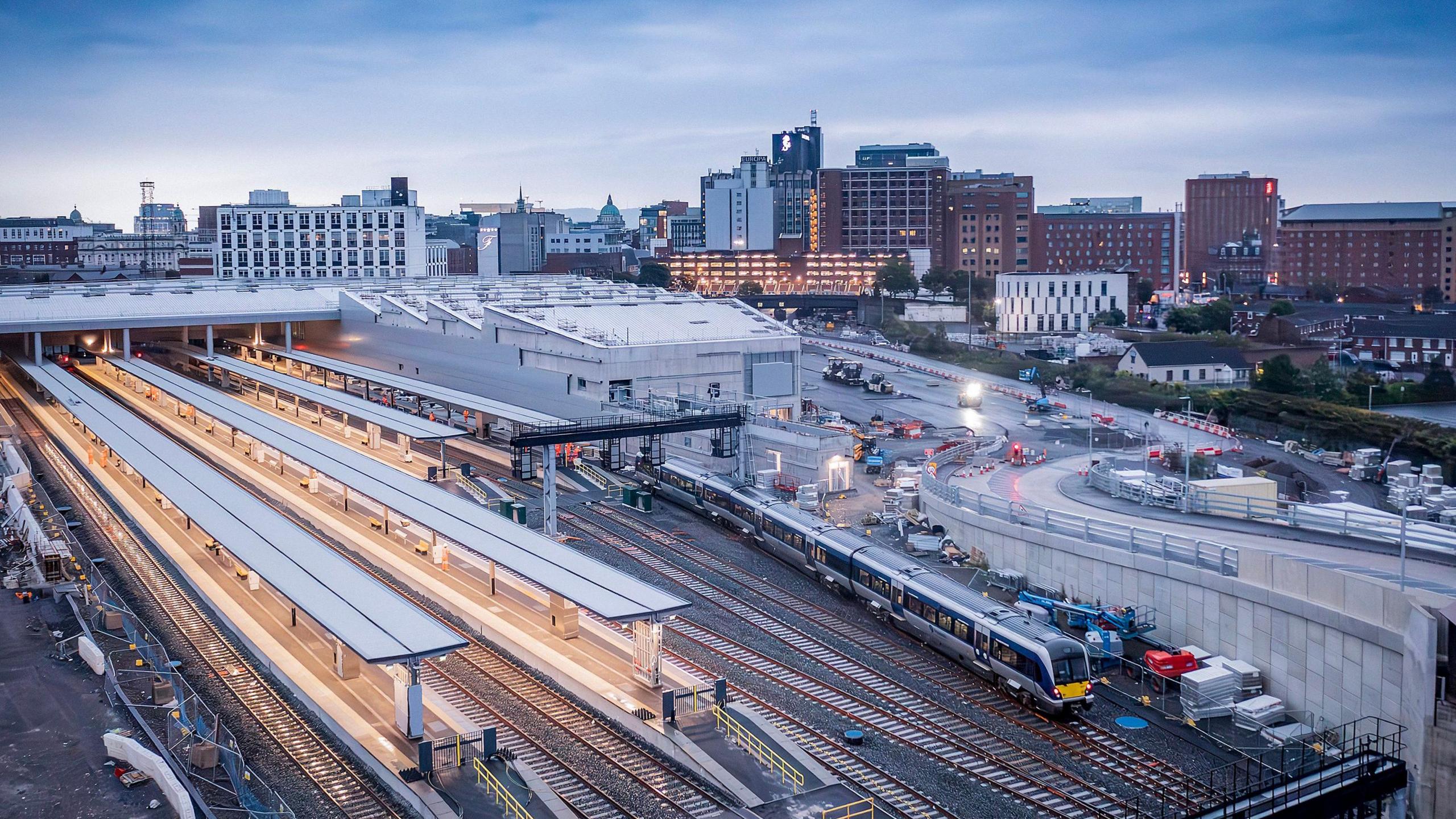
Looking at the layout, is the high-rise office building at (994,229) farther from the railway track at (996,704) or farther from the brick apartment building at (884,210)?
the railway track at (996,704)

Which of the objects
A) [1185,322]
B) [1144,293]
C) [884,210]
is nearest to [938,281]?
[1144,293]

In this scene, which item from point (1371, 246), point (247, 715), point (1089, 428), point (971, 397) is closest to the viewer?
point (247, 715)

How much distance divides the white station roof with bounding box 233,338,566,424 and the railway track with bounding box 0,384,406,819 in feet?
35.9

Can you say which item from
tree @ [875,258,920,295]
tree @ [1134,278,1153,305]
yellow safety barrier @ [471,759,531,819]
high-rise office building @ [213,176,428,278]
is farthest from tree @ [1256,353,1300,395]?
high-rise office building @ [213,176,428,278]

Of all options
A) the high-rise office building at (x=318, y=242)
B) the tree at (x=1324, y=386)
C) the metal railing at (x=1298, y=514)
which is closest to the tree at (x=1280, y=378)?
the tree at (x=1324, y=386)

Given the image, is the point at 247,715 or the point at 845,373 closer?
the point at 247,715

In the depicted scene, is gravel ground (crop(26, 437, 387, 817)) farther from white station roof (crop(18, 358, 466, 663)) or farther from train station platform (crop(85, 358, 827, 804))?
train station platform (crop(85, 358, 827, 804))

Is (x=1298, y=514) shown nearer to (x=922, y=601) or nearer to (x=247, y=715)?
(x=922, y=601)

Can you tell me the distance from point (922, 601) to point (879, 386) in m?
38.6

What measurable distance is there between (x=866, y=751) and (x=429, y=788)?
634cm

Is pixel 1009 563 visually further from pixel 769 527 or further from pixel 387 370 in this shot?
pixel 387 370

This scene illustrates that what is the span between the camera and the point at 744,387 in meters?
46.3

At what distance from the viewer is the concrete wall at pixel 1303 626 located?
17969 millimetres

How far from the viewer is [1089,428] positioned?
138ft
